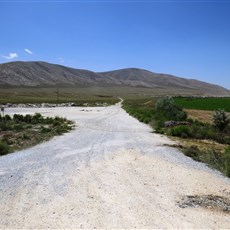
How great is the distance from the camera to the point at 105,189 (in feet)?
30.2

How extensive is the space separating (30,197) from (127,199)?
2.65 m

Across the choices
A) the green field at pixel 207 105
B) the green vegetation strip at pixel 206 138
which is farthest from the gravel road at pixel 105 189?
the green field at pixel 207 105

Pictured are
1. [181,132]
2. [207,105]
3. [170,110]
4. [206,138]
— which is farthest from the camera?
[207,105]

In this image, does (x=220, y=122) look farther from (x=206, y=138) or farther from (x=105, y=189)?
(x=105, y=189)

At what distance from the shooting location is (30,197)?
8.51 m

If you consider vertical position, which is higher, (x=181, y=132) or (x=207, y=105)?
(x=207, y=105)

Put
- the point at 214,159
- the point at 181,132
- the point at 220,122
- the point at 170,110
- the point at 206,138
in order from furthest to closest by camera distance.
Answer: the point at 170,110
the point at 220,122
the point at 181,132
the point at 206,138
the point at 214,159

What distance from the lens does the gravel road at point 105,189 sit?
278 inches

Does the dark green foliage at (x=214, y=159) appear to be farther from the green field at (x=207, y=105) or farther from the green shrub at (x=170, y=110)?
the green field at (x=207, y=105)

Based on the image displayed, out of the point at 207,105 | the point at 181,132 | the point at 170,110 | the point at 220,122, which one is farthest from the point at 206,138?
the point at 207,105

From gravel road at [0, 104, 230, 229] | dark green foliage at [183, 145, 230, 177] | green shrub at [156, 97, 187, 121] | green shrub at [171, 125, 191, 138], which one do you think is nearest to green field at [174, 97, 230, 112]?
green shrub at [156, 97, 187, 121]

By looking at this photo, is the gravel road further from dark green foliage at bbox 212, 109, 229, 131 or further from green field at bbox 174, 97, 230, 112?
green field at bbox 174, 97, 230, 112

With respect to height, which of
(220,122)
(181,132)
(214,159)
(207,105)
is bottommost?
(214,159)

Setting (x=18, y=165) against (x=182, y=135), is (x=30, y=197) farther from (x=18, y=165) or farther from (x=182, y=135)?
(x=182, y=135)
